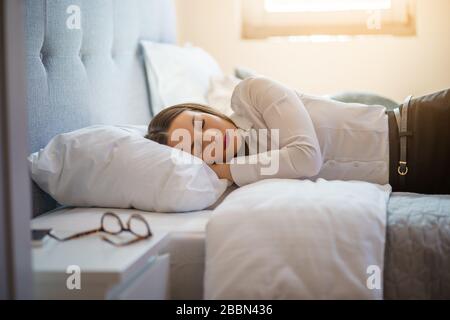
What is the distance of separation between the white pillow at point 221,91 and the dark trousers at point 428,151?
0.75 meters

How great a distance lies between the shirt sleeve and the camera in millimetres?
1495

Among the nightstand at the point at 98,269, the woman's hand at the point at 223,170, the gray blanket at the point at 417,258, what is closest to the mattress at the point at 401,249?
the gray blanket at the point at 417,258

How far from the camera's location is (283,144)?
1.55m

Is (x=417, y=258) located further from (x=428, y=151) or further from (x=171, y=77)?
(x=171, y=77)

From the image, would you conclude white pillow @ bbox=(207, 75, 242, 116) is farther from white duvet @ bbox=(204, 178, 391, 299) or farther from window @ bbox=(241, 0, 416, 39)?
white duvet @ bbox=(204, 178, 391, 299)

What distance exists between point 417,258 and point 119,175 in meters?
0.73

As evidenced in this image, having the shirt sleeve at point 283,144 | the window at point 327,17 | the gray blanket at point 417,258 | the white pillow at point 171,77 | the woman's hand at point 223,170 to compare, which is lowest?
the gray blanket at point 417,258

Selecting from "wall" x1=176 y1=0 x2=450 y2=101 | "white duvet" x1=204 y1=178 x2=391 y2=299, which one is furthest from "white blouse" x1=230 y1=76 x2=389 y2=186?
"wall" x1=176 y1=0 x2=450 y2=101

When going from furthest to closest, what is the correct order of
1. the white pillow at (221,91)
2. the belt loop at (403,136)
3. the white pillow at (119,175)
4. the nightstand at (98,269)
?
the white pillow at (221,91) < the belt loop at (403,136) < the white pillow at (119,175) < the nightstand at (98,269)

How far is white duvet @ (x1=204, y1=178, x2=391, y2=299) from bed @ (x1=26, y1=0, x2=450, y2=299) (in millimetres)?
87

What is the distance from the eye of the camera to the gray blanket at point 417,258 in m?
1.14

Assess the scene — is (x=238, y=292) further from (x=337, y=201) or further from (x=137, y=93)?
(x=137, y=93)

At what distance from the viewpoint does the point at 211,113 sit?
1.66m

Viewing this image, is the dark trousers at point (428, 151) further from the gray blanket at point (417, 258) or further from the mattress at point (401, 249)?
the gray blanket at point (417, 258)
